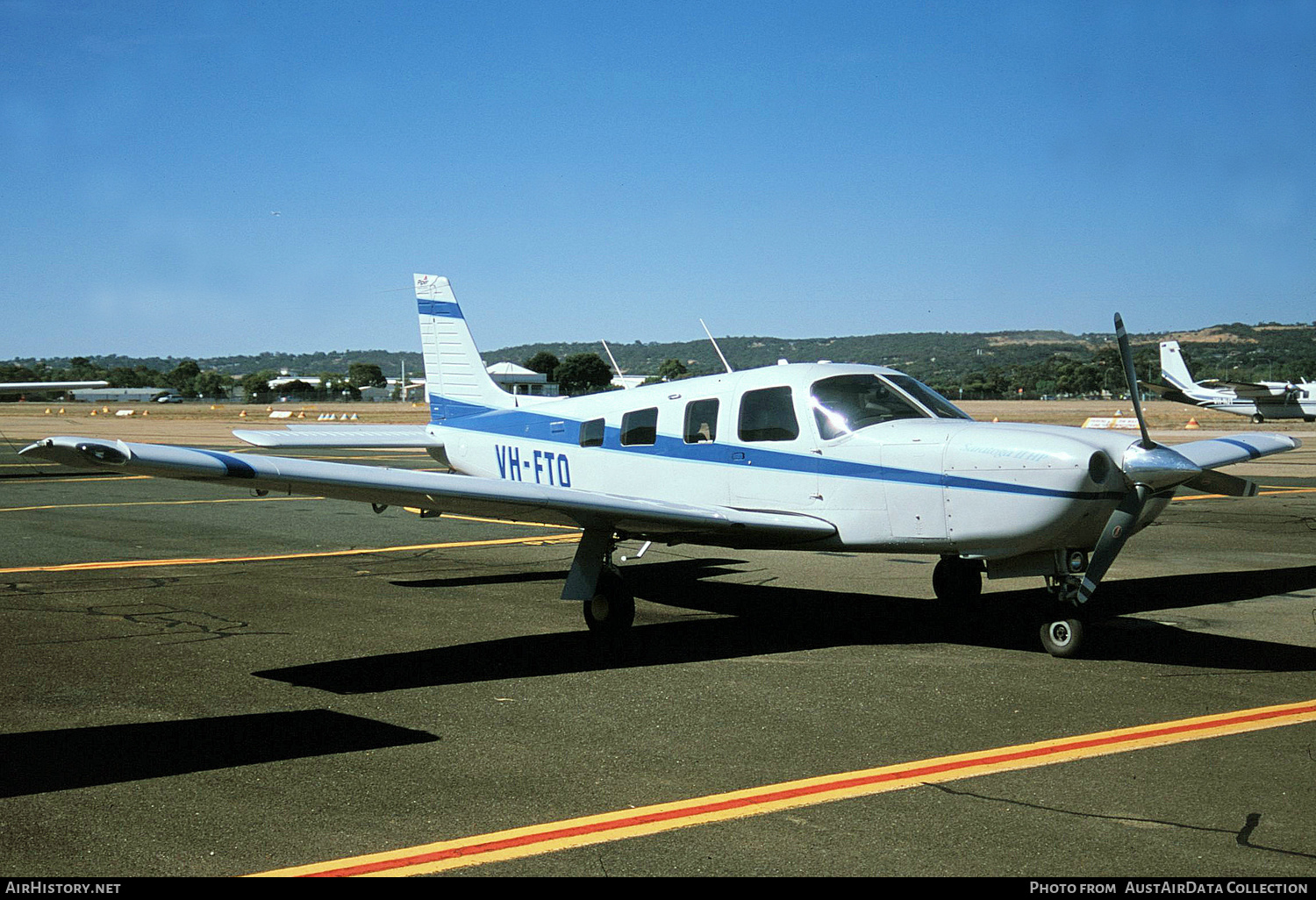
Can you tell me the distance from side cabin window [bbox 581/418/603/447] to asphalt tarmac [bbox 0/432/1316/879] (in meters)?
1.64

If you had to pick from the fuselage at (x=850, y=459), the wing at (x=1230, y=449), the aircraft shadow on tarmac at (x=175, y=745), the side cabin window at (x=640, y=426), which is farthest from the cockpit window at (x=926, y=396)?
the aircraft shadow on tarmac at (x=175, y=745)

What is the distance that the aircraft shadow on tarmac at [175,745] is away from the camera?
19.3 ft

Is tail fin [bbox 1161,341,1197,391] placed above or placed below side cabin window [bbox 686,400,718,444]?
above

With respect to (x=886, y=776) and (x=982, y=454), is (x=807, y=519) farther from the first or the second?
(x=886, y=776)

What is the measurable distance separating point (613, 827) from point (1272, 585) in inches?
396

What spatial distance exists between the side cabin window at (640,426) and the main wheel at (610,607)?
1882mm

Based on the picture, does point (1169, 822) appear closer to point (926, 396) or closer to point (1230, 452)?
point (926, 396)

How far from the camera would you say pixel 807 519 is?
950cm

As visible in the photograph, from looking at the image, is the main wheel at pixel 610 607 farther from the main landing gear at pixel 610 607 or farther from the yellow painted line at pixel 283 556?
the yellow painted line at pixel 283 556

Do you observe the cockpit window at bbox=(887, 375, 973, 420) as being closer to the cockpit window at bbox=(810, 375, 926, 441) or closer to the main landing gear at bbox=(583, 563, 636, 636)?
the cockpit window at bbox=(810, 375, 926, 441)

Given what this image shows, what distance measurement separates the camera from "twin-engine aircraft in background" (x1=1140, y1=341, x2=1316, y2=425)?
6562 cm

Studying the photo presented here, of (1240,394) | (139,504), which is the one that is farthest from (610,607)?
(1240,394)

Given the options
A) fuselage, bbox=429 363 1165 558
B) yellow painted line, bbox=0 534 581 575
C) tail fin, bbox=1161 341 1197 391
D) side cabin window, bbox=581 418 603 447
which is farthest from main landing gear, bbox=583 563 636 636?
tail fin, bbox=1161 341 1197 391

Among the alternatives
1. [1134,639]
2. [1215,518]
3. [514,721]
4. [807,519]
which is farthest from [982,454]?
[1215,518]
